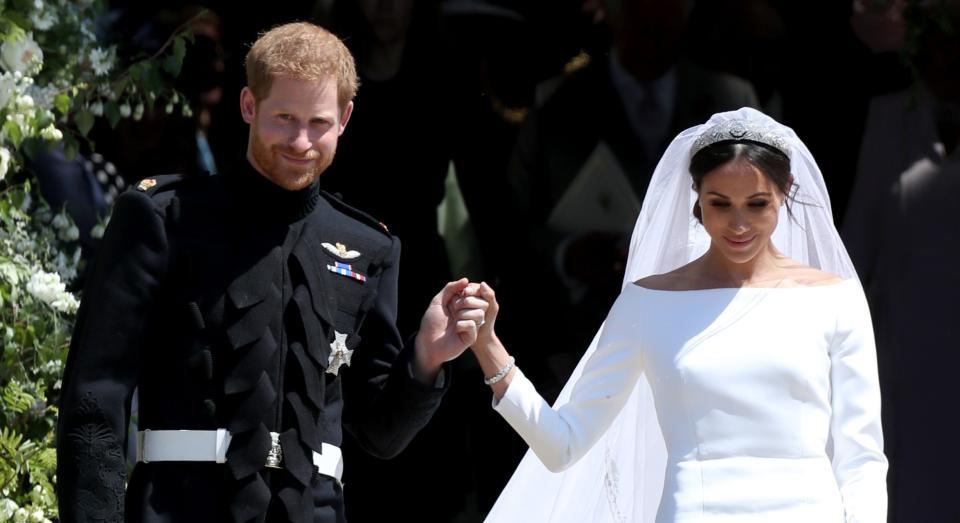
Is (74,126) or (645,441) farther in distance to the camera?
(74,126)

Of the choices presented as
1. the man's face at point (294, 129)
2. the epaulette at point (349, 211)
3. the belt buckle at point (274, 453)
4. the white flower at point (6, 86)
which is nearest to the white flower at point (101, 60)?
the white flower at point (6, 86)

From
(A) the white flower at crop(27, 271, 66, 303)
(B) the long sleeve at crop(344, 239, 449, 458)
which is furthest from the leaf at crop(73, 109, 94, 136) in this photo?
(B) the long sleeve at crop(344, 239, 449, 458)

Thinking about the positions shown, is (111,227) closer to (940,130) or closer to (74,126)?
(74,126)

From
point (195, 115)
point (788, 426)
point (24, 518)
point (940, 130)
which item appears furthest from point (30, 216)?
point (940, 130)

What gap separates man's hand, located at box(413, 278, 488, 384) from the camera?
3.48m

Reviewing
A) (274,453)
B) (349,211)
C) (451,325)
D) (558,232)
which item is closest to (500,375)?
(451,325)

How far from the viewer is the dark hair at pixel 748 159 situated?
3494 millimetres

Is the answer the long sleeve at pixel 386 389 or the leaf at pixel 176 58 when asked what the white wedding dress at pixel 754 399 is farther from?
the leaf at pixel 176 58

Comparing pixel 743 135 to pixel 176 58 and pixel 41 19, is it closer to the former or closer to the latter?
pixel 176 58

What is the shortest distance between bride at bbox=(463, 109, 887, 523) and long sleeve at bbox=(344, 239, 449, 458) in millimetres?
181

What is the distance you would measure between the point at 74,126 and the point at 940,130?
111 inches

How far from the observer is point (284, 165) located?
332 cm

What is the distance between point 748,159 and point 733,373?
44 cm

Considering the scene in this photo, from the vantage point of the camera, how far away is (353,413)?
3.55 metres
